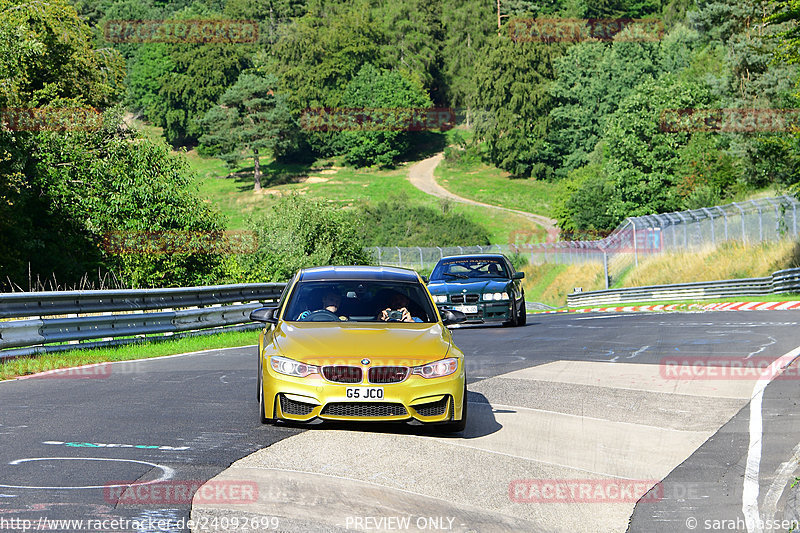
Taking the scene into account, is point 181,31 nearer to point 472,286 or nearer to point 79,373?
point 472,286

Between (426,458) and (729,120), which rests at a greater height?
(426,458)

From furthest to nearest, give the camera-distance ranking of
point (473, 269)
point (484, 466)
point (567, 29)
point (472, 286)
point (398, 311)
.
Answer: point (567, 29)
point (473, 269)
point (472, 286)
point (398, 311)
point (484, 466)

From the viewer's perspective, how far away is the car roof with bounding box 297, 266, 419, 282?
400 inches

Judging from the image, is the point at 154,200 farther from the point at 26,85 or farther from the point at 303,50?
the point at 303,50

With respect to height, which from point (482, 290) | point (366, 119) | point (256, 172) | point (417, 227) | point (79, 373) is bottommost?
point (417, 227)

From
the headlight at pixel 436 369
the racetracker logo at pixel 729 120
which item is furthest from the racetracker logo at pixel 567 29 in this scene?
the headlight at pixel 436 369

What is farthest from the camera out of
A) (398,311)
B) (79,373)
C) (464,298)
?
(464,298)

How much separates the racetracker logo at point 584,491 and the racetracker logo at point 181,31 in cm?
13304

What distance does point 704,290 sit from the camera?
41688 millimetres

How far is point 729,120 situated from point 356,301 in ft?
199

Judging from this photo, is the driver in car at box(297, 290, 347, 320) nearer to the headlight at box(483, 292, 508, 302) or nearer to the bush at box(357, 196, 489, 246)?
the headlight at box(483, 292, 508, 302)

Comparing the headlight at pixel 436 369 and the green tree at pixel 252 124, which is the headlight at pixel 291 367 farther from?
the green tree at pixel 252 124

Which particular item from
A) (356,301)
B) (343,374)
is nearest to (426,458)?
(343,374)

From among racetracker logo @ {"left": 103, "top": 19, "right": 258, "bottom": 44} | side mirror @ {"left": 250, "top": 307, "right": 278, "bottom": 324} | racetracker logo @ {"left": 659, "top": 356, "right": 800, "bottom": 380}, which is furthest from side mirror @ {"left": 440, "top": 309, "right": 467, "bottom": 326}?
racetracker logo @ {"left": 103, "top": 19, "right": 258, "bottom": 44}
